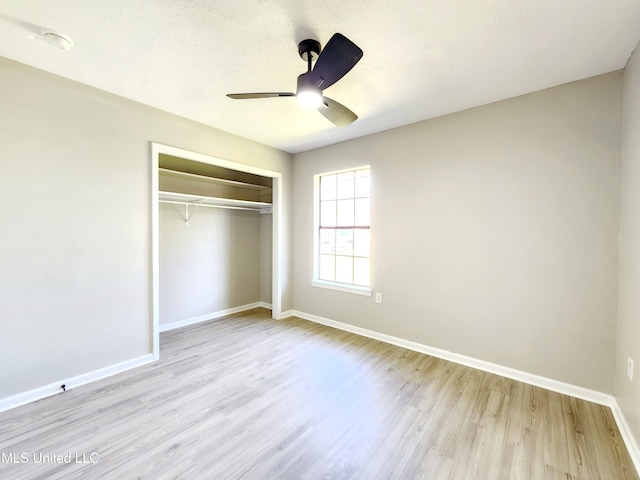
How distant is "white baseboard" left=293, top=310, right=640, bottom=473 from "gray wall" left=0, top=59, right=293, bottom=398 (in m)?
2.76

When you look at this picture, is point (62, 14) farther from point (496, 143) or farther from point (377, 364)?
point (377, 364)

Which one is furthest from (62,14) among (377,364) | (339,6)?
(377,364)

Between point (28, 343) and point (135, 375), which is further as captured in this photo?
point (135, 375)

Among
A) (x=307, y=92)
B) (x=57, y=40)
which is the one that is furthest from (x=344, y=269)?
(x=57, y=40)

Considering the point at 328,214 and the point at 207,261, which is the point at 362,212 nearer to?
the point at 328,214

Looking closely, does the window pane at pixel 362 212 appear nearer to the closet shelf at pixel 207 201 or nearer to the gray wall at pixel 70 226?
the closet shelf at pixel 207 201

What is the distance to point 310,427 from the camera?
1852 millimetres

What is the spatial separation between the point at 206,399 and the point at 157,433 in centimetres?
41

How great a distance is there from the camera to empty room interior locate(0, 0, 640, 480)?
1.61 m

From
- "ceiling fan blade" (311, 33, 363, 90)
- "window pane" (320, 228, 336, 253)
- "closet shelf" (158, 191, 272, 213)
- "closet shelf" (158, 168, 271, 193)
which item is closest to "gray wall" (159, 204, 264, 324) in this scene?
"closet shelf" (158, 191, 272, 213)

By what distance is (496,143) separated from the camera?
257cm

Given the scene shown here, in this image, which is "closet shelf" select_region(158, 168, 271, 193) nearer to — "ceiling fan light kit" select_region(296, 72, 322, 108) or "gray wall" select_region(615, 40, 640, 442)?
"ceiling fan light kit" select_region(296, 72, 322, 108)

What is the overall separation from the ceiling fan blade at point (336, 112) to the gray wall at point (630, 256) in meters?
1.87

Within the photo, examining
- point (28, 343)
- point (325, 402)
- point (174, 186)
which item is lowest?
point (325, 402)
